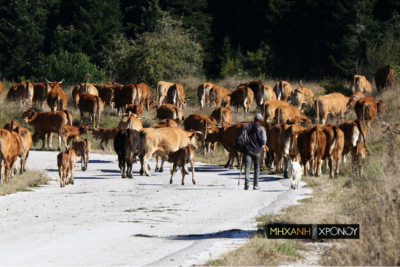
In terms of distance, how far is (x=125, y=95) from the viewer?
110ft

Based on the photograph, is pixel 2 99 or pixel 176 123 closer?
pixel 176 123

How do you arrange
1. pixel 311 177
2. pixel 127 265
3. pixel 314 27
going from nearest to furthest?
pixel 127 265 < pixel 311 177 < pixel 314 27

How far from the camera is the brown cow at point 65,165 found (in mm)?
15766

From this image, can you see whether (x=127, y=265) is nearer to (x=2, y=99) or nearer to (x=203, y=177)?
(x=203, y=177)

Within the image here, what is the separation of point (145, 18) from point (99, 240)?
194ft

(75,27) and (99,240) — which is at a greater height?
(75,27)

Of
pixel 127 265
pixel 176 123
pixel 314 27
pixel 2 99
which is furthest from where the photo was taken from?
pixel 314 27

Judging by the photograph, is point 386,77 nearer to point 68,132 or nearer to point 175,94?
point 175,94

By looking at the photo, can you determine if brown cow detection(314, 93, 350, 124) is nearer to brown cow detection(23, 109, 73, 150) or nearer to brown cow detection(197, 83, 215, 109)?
brown cow detection(197, 83, 215, 109)

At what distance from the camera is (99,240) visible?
9227 mm

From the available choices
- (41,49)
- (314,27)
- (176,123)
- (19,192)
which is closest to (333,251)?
(19,192)

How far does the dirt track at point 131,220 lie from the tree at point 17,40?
4904 centimetres

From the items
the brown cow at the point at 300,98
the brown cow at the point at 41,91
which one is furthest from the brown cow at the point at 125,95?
the brown cow at the point at 300,98

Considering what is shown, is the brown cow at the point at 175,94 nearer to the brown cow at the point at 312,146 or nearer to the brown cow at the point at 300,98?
the brown cow at the point at 300,98
